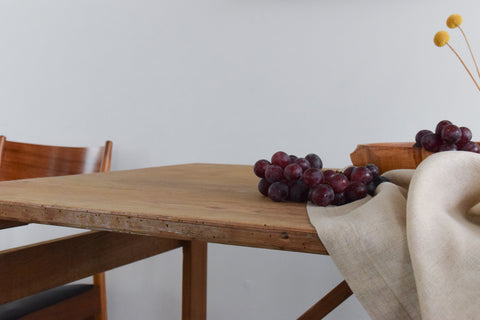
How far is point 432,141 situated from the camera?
0.76m

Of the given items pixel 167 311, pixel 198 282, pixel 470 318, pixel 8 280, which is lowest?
pixel 167 311

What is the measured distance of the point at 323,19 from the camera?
6.41ft

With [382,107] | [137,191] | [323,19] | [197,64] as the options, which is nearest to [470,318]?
[137,191]

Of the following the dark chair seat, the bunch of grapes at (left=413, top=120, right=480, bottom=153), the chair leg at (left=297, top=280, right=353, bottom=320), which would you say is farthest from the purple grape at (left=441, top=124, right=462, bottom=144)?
the dark chair seat

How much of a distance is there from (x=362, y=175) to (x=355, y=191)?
0.04 m

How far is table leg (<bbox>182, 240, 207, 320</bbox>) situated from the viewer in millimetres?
1371

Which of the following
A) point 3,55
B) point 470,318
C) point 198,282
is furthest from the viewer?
point 3,55

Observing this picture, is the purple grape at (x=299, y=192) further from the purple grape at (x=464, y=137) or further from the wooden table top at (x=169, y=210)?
the purple grape at (x=464, y=137)

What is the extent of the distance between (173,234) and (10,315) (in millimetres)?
812

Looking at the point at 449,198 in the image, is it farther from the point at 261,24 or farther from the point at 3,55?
the point at 3,55

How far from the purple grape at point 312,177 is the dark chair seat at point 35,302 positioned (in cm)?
86

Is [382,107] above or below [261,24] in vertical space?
below

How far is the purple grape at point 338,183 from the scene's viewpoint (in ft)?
2.19

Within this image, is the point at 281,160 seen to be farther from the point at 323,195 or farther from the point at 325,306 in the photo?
the point at 325,306
